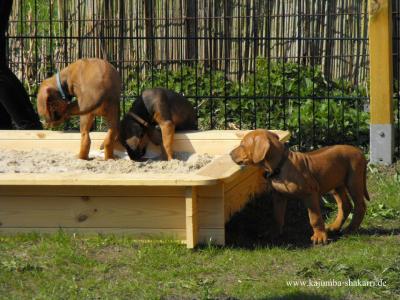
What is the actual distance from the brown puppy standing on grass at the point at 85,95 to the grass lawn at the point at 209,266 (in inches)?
54.4

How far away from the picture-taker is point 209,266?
6.33m

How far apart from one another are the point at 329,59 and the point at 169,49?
2.03 meters

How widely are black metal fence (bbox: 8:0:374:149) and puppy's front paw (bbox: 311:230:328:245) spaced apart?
3.48 metres

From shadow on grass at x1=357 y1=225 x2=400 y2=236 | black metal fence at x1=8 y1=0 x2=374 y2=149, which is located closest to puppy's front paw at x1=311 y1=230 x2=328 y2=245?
shadow on grass at x1=357 y1=225 x2=400 y2=236

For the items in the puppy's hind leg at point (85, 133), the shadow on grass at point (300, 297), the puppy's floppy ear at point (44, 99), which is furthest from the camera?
the puppy's hind leg at point (85, 133)

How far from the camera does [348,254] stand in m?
6.54

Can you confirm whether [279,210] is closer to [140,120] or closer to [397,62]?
[140,120]

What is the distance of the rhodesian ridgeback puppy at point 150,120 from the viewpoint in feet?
26.8

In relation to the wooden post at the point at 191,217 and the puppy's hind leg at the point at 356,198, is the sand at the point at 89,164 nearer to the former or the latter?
the wooden post at the point at 191,217

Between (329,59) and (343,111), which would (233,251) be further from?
(329,59)

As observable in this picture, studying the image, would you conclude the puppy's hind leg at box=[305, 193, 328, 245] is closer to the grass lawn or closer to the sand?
the grass lawn

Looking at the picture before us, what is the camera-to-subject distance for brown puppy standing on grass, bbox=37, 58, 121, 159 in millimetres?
7875

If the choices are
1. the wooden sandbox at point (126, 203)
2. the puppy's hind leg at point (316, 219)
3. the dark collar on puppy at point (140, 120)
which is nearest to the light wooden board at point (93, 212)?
the wooden sandbox at point (126, 203)

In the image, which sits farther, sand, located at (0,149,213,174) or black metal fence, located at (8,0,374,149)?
black metal fence, located at (8,0,374,149)
